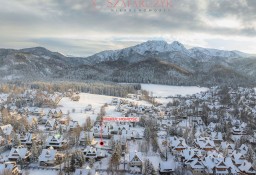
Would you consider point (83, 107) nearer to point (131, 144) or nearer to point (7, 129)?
point (7, 129)

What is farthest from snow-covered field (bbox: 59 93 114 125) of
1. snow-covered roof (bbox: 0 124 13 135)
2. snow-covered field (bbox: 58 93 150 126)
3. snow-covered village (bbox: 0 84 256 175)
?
snow-covered roof (bbox: 0 124 13 135)

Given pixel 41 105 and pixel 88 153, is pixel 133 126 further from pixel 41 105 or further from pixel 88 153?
pixel 41 105

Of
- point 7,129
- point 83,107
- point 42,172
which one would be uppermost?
point 7,129

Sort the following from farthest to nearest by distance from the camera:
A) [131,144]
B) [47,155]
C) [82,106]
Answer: [82,106]
[131,144]
[47,155]

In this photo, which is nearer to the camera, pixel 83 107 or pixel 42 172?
pixel 42 172

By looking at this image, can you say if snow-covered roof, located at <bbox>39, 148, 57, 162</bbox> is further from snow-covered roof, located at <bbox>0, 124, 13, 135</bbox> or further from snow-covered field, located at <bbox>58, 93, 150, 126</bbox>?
snow-covered field, located at <bbox>58, 93, 150, 126</bbox>

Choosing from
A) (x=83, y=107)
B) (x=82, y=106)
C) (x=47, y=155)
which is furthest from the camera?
(x=82, y=106)

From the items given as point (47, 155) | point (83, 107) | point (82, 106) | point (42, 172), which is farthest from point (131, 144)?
point (82, 106)

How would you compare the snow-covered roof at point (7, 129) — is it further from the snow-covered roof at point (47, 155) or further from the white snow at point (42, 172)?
the white snow at point (42, 172)

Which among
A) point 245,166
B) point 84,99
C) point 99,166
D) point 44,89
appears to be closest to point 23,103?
point 84,99

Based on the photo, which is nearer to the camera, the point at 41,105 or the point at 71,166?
the point at 71,166

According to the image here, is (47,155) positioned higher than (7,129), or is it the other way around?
(7,129)
